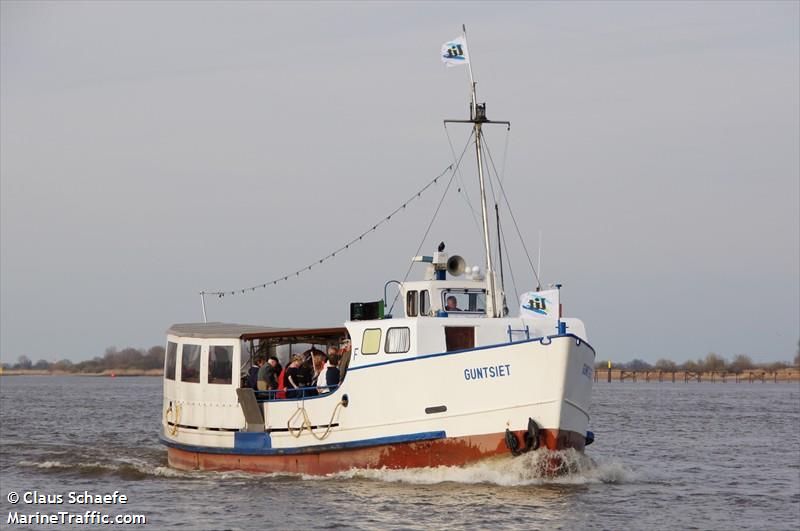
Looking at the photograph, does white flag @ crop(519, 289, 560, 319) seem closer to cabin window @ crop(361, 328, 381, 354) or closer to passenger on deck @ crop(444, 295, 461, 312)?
passenger on deck @ crop(444, 295, 461, 312)

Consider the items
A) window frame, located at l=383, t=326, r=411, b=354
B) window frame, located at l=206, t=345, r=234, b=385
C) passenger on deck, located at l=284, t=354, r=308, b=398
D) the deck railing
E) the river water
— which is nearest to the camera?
the river water

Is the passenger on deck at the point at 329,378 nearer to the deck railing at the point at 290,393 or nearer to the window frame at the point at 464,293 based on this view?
the deck railing at the point at 290,393

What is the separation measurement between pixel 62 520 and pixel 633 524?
1060 cm

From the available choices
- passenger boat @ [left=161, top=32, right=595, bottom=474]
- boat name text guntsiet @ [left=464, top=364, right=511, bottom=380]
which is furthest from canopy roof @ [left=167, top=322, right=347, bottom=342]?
boat name text guntsiet @ [left=464, top=364, right=511, bottom=380]

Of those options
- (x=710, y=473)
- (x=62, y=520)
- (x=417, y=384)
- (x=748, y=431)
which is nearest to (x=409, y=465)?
(x=417, y=384)

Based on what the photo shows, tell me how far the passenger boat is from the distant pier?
114575 mm

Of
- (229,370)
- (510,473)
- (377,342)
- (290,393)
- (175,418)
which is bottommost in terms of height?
(510,473)

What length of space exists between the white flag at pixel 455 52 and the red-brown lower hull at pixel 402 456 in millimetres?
8841

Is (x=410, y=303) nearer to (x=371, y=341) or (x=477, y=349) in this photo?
(x=371, y=341)

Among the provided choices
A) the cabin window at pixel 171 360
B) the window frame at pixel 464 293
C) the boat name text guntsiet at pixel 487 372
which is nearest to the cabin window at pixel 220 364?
the cabin window at pixel 171 360

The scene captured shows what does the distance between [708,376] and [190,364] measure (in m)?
125

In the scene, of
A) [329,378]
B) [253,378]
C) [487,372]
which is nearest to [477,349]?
[487,372]

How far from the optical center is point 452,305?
25.6 metres

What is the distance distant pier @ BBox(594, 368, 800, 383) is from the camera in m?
140
